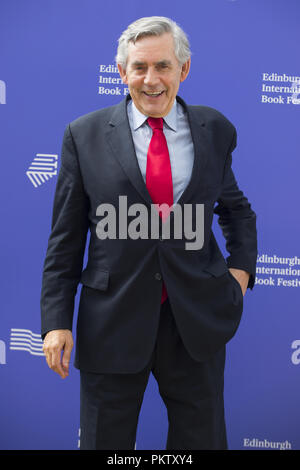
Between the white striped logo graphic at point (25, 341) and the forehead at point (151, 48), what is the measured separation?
1.49m

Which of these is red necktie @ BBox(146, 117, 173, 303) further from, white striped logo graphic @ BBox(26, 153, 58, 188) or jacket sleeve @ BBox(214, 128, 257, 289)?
white striped logo graphic @ BBox(26, 153, 58, 188)

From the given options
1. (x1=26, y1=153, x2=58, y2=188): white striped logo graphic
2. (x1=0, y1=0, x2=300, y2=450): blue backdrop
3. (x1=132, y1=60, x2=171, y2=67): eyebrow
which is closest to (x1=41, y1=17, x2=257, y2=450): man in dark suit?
(x1=132, y1=60, x2=171, y2=67): eyebrow

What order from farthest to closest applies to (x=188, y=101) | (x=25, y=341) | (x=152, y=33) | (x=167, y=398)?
(x=25, y=341), (x=188, y=101), (x=167, y=398), (x=152, y=33)

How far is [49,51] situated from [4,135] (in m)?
0.43

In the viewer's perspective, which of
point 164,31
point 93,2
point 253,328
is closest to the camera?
point 164,31

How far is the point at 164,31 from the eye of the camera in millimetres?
1380

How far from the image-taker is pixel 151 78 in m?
1.38

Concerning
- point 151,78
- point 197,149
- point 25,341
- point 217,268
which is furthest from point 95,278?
point 25,341

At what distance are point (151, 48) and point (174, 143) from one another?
0.92ft

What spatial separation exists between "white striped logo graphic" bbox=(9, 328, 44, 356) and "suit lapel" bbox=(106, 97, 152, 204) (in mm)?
1272

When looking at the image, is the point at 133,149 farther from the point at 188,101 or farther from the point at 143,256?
the point at 188,101

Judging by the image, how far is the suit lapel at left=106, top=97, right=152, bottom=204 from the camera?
1394 millimetres
